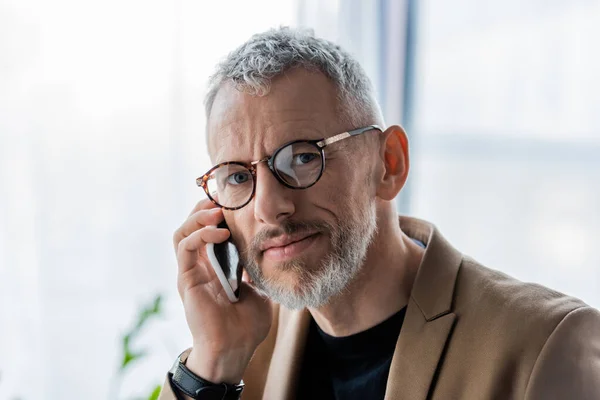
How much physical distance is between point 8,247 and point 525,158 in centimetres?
193

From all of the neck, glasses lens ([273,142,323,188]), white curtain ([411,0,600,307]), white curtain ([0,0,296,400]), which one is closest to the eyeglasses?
glasses lens ([273,142,323,188])

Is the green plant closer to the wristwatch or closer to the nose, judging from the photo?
the wristwatch

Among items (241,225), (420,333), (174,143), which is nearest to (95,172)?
(174,143)

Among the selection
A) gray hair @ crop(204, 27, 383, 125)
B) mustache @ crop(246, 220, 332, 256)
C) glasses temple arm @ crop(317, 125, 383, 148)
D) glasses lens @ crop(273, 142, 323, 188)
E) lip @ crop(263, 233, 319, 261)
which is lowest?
lip @ crop(263, 233, 319, 261)

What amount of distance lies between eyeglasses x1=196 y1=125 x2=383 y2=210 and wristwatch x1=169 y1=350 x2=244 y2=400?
1.39 ft

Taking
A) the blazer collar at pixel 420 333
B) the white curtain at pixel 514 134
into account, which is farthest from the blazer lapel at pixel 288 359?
the white curtain at pixel 514 134

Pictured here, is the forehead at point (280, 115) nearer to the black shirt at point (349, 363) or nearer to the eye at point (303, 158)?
the eye at point (303, 158)

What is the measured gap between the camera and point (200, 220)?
1677 millimetres

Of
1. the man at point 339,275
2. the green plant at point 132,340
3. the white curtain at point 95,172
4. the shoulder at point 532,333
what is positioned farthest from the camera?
the white curtain at point 95,172

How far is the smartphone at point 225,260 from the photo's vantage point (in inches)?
63.6

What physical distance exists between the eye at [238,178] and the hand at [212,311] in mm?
161

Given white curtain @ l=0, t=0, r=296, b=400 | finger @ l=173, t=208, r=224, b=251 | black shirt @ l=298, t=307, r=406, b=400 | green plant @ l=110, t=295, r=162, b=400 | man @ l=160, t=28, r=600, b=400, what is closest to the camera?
man @ l=160, t=28, r=600, b=400

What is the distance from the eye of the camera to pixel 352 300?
1.57 meters

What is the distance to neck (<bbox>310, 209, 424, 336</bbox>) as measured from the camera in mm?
1561
